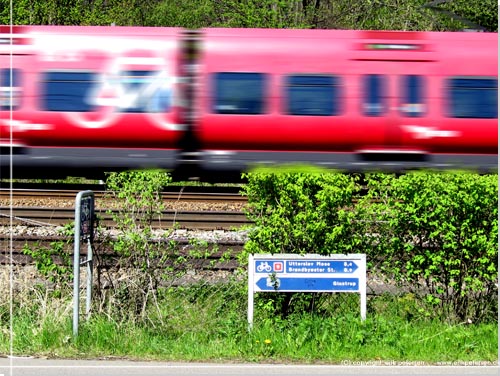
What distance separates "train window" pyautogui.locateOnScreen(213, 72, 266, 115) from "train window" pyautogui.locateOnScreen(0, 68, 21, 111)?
180 centimetres

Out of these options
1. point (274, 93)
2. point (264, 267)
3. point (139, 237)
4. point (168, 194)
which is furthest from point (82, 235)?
point (168, 194)

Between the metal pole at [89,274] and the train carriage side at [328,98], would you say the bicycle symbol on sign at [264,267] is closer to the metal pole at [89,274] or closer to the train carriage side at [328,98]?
the metal pole at [89,274]

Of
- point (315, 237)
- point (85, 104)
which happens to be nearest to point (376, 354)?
point (315, 237)

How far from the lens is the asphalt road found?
11523mm

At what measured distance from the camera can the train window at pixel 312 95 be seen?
27.2 ft

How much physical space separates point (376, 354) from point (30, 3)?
651 cm

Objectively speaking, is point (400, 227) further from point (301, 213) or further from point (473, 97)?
point (473, 97)

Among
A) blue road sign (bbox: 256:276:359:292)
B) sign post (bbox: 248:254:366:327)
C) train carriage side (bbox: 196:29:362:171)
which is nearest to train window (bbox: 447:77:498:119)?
train carriage side (bbox: 196:29:362:171)

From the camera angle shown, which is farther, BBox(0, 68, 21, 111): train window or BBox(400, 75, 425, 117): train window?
BBox(0, 68, 21, 111): train window

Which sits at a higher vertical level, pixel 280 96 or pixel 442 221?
Result: pixel 280 96

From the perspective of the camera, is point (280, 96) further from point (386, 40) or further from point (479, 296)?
point (479, 296)

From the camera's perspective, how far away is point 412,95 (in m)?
8.34

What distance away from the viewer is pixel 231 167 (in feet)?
25.0

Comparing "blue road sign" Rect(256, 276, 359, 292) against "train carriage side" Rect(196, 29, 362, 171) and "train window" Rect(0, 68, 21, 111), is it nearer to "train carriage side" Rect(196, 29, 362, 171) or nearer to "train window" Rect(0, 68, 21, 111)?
"train carriage side" Rect(196, 29, 362, 171)
